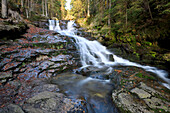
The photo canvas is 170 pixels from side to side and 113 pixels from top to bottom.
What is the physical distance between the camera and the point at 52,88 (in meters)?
4.24

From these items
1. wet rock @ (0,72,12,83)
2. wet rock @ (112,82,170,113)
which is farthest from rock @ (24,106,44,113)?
wet rock @ (112,82,170,113)

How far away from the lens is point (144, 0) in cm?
904

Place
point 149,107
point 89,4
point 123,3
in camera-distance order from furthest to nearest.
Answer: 1. point 89,4
2. point 123,3
3. point 149,107

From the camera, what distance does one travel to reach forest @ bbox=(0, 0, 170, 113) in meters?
3.12

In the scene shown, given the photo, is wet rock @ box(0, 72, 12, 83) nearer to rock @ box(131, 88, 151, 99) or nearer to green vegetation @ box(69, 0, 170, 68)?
rock @ box(131, 88, 151, 99)

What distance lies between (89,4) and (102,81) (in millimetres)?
27983

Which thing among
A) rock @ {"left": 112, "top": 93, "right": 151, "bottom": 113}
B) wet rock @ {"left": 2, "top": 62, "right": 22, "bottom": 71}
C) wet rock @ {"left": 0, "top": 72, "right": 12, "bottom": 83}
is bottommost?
rock @ {"left": 112, "top": 93, "right": 151, "bottom": 113}

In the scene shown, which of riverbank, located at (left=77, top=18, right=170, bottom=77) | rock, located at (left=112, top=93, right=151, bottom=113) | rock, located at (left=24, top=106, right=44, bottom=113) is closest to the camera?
rock, located at (left=24, top=106, right=44, bottom=113)

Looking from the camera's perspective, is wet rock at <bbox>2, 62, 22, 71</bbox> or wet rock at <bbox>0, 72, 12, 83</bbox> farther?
wet rock at <bbox>2, 62, 22, 71</bbox>

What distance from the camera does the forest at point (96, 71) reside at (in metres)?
3.12

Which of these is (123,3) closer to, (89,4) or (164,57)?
(164,57)

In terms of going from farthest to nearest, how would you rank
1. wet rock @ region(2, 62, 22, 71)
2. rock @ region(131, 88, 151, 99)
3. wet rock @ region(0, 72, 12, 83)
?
1. wet rock @ region(2, 62, 22, 71)
2. wet rock @ region(0, 72, 12, 83)
3. rock @ region(131, 88, 151, 99)

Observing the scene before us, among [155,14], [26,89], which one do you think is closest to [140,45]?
[155,14]

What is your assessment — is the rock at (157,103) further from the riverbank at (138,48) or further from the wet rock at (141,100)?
the riverbank at (138,48)
